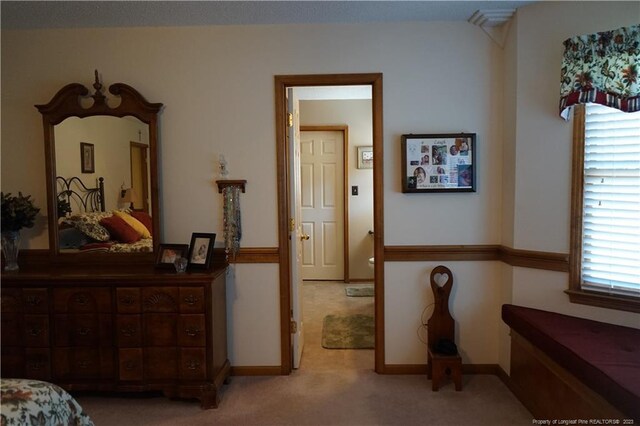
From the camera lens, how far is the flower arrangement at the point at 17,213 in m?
2.56

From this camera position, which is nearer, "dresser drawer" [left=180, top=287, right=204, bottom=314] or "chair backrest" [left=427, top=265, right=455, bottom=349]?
"dresser drawer" [left=180, top=287, right=204, bottom=314]

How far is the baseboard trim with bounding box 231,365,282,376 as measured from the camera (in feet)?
9.36

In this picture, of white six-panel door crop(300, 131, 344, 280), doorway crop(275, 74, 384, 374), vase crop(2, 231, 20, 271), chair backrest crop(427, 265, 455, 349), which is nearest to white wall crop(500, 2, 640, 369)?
chair backrest crop(427, 265, 455, 349)

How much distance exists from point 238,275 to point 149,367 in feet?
2.54

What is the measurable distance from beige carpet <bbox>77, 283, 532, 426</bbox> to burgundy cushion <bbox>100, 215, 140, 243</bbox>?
3.32ft

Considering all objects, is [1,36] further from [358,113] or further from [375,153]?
[358,113]

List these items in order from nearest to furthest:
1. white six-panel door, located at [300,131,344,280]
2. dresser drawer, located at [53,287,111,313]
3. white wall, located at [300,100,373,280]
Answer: dresser drawer, located at [53,287,111,313] → white wall, located at [300,100,373,280] → white six-panel door, located at [300,131,344,280]

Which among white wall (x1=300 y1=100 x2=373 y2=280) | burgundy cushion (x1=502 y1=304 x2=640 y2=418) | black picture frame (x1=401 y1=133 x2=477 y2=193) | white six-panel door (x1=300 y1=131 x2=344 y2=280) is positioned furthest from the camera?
white six-panel door (x1=300 y1=131 x2=344 y2=280)

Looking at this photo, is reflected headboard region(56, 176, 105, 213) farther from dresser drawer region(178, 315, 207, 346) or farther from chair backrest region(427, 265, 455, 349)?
chair backrest region(427, 265, 455, 349)

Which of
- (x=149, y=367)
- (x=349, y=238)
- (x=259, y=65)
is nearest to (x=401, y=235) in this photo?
(x=259, y=65)

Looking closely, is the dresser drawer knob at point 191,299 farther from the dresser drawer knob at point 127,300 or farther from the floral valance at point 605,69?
the floral valance at point 605,69

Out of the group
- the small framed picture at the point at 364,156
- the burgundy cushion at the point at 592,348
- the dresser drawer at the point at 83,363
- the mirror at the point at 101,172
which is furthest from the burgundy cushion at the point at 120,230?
the small framed picture at the point at 364,156

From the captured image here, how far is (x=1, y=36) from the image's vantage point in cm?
277

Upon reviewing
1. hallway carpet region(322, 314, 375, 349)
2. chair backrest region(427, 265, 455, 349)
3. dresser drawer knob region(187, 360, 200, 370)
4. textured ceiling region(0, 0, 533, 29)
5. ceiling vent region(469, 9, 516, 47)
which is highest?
textured ceiling region(0, 0, 533, 29)
